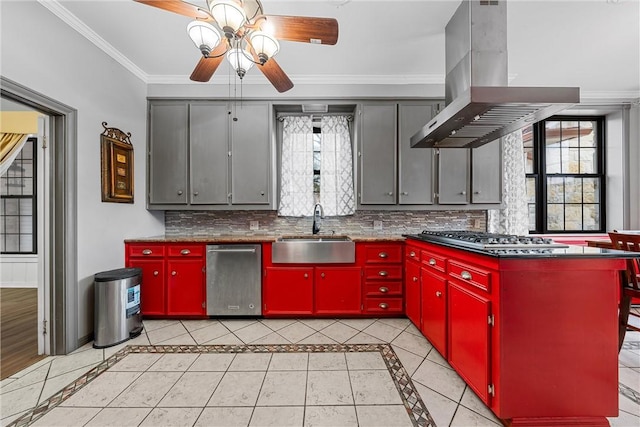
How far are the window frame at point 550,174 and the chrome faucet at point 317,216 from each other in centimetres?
318

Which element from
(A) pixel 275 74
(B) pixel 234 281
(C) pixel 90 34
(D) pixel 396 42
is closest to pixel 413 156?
(D) pixel 396 42

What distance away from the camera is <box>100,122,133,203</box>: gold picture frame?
2.55 m

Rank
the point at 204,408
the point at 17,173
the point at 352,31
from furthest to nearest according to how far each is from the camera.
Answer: the point at 17,173, the point at 352,31, the point at 204,408

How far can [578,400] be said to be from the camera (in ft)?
4.48

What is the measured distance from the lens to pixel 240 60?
5.53ft

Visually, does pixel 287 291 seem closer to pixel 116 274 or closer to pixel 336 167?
pixel 116 274

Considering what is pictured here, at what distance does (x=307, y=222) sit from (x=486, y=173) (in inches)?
93.6

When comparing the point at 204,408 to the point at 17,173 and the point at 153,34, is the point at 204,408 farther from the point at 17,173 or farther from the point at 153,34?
the point at 17,173

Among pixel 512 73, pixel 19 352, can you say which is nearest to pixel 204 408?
pixel 19 352

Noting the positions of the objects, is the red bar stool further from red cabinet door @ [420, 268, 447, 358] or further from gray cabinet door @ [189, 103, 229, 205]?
gray cabinet door @ [189, 103, 229, 205]

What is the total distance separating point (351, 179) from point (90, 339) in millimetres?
3255

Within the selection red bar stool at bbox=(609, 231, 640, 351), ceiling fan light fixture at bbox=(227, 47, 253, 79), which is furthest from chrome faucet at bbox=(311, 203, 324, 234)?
red bar stool at bbox=(609, 231, 640, 351)

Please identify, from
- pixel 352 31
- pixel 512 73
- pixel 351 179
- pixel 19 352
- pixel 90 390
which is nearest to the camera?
pixel 90 390

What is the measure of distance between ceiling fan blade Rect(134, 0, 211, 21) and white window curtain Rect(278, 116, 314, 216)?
6.59 feet
